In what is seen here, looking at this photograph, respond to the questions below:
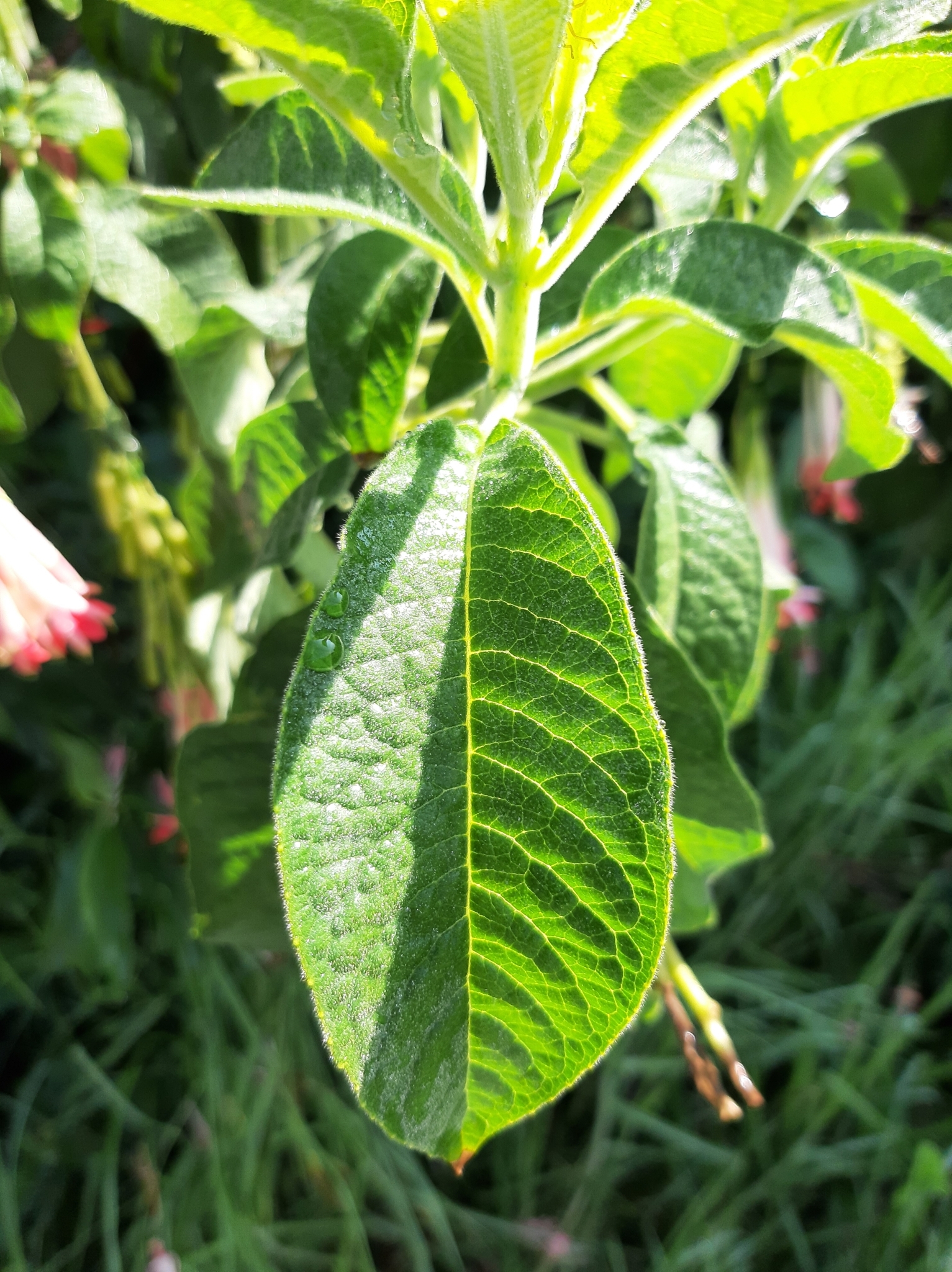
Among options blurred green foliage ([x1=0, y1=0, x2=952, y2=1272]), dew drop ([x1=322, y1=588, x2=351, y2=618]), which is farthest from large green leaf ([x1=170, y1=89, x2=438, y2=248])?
blurred green foliage ([x1=0, y1=0, x2=952, y2=1272])

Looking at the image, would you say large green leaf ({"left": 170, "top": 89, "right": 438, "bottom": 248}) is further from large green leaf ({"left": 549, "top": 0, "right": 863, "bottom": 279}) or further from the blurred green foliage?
the blurred green foliage

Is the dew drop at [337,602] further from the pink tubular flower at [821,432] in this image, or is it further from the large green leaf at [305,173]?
the pink tubular flower at [821,432]

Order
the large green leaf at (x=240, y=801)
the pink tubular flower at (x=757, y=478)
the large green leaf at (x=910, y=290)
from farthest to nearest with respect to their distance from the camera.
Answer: the pink tubular flower at (x=757, y=478), the large green leaf at (x=240, y=801), the large green leaf at (x=910, y=290)

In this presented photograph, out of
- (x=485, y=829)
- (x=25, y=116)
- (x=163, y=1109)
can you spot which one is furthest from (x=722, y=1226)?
(x=25, y=116)

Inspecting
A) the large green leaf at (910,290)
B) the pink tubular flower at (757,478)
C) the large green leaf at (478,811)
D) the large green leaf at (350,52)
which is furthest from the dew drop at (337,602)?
the pink tubular flower at (757,478)

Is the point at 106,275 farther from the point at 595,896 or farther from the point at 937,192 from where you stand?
the point at 937,192

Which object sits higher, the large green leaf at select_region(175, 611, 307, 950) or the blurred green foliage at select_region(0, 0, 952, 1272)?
the large green leaf at select_region(175, 611, 307, 950)
